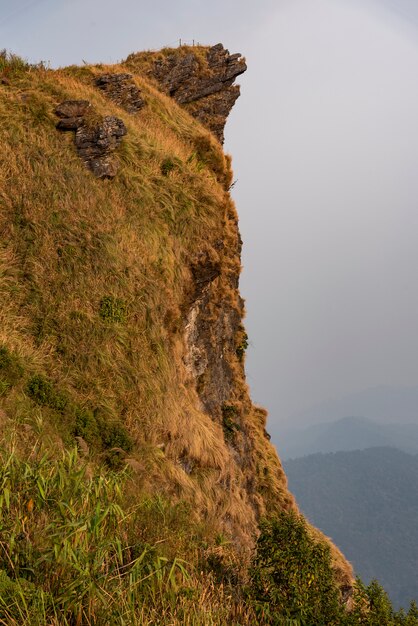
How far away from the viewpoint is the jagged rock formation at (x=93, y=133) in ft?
59.1

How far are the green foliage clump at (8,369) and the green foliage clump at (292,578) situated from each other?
6158 mm

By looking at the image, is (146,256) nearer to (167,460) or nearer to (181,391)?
(181,391)

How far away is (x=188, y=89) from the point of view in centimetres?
3222

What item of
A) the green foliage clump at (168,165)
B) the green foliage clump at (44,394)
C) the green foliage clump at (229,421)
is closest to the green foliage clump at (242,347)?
the green foliage clump at (229,421)

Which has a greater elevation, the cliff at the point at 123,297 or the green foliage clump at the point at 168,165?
the green foliage clump at the point at 168,165

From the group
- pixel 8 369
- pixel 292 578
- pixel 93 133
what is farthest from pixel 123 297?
pixel 292 578

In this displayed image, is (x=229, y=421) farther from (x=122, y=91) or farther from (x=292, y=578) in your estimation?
(x=122, y=91)

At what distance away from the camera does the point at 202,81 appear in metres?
32.5

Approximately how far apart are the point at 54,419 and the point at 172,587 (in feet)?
20.3

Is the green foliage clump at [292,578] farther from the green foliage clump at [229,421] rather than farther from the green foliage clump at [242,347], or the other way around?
the green foliage clump at [242,347]

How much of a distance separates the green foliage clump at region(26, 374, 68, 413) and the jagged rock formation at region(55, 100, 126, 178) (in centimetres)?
854

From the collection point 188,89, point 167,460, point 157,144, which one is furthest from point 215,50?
point 167,460

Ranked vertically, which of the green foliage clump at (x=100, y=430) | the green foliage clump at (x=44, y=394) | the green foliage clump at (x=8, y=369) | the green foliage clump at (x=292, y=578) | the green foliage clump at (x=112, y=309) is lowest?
the green foliage clump at (x=292, y=578)

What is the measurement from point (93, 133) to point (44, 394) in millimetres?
10753
